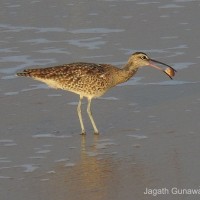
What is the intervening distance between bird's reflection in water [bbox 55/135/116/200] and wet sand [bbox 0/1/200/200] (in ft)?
0.04

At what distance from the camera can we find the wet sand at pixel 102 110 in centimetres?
1176

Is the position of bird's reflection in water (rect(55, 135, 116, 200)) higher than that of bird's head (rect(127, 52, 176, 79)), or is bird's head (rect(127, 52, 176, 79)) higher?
bird's head (rect(127, 52, 176, 79))

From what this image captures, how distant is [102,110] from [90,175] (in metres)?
3.43

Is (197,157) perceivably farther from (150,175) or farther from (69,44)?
(69,44)

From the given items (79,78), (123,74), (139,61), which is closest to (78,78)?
(79,78)

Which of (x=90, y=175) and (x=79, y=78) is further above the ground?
(x=79, y=78)

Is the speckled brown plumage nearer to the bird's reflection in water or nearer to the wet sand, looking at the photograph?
the wet sand

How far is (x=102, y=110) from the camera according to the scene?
15344 mm

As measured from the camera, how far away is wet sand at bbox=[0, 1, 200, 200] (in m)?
11.8

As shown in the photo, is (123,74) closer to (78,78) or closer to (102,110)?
(102,110)

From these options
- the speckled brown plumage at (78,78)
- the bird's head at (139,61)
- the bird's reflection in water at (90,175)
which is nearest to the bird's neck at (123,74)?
the bird's head at (139,61)

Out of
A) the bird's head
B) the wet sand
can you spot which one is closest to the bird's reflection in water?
the wet sand

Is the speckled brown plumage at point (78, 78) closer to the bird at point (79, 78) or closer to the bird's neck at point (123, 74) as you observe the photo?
the bird at point (79, 78)

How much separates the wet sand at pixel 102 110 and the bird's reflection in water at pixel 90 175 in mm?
12
